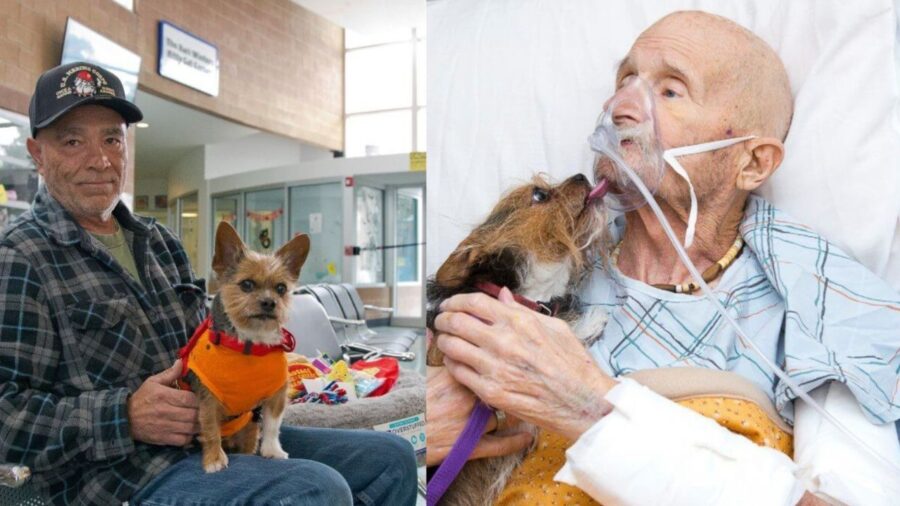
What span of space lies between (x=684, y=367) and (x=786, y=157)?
24 cm

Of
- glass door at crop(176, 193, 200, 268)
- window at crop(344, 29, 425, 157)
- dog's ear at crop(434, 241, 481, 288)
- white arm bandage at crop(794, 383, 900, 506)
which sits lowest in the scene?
white arm bandage at crop(794, 383, 900, 506)

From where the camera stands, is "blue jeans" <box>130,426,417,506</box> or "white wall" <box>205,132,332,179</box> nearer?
"blue jeans" <box>130,426,417,506</box>

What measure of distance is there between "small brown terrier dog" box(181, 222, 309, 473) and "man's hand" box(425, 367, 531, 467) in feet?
0.93

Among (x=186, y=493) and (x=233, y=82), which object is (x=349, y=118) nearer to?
(x=233, y=82)

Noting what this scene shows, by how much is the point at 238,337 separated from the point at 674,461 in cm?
57

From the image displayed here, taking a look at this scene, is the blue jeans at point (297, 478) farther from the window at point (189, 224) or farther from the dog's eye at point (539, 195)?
the dog's eye at point (539, 195)

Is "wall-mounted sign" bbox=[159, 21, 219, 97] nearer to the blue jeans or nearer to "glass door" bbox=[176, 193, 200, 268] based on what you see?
"glass door" bbox=[176, 193, 200, 268]

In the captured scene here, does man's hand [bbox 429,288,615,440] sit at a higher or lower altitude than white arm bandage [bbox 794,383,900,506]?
higher

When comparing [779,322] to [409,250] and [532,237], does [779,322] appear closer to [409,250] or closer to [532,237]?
[532,237]

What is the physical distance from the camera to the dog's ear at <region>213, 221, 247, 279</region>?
855mm

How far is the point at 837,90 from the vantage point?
0.61m

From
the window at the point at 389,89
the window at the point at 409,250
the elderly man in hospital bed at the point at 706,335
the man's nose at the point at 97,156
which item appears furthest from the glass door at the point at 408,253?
the man's nose at the point at 97,156

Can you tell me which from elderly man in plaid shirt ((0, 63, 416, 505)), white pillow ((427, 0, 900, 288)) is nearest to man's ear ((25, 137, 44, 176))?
elderly man in plaid shirt ((0, 63, 416, 505))

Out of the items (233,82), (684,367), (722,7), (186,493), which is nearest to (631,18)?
(722,7)
